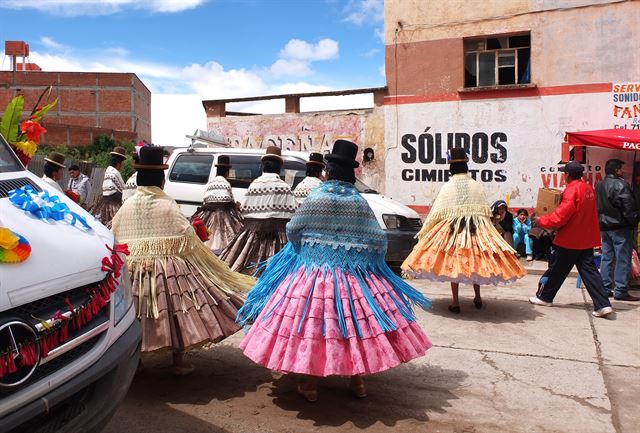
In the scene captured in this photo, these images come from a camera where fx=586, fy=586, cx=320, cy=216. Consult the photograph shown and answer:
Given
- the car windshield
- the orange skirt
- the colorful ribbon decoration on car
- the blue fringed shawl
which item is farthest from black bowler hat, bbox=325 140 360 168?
the orange skirt

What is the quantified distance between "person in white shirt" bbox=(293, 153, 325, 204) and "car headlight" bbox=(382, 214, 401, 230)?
148 cm

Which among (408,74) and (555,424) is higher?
(408,74)

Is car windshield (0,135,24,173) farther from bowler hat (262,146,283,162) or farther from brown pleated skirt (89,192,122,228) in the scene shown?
brown pleated skirt (89,192,122,228)

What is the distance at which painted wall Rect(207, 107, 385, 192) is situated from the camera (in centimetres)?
1473

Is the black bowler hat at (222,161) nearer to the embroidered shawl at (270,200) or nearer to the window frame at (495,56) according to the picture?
the embroidered shawl at (270,200)

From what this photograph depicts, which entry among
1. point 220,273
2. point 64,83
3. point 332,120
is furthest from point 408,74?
point 64,83

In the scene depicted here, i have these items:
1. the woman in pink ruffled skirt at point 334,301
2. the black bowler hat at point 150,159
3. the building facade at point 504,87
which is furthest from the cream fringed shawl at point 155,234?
the building facade at point 504,87

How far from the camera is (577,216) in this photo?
6.96 metres

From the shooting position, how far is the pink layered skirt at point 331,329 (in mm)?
3658

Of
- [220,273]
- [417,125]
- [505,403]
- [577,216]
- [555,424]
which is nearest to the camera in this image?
[555,424]

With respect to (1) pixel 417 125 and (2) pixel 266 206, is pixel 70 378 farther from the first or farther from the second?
(1) pixel 417 125

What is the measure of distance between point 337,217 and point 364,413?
1331 millimetres

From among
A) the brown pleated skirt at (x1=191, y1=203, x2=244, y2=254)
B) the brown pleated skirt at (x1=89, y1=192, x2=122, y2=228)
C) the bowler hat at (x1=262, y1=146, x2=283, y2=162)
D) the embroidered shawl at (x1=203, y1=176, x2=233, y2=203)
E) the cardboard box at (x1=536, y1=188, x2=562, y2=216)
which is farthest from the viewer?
the brown pleated skirt at (x1=89, y1=192, x2=122, y2=228)

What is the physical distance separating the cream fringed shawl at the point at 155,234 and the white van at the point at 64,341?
1.23 metres
